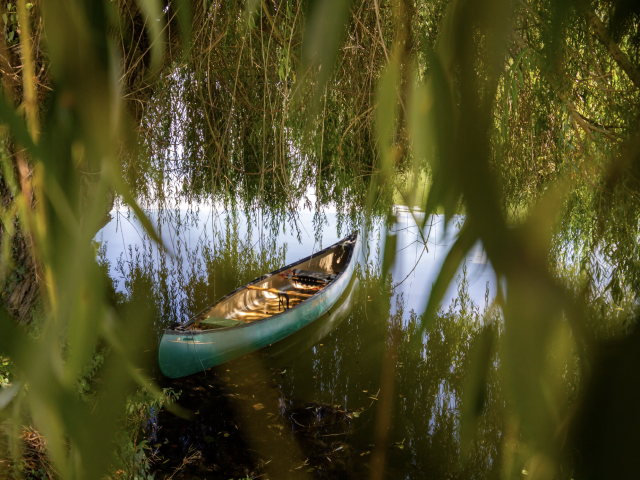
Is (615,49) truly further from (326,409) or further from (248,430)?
(326,409)

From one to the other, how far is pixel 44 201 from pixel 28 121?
0.10 ft

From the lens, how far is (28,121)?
165 mm

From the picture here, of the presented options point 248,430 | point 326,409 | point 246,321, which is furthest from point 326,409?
point 246,321

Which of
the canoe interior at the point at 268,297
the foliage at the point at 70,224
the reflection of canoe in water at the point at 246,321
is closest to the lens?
the foliage at the point at 70,224

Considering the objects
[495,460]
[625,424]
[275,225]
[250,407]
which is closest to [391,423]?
[495,460]

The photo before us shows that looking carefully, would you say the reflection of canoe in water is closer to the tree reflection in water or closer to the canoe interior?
the canoe interior

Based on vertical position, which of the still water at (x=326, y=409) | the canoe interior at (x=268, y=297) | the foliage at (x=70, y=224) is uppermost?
the foliage at (x=70, y=224)

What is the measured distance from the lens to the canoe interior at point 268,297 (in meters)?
3.58

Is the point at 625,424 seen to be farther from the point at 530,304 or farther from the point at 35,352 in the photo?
the point at 35,352

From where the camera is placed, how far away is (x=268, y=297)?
4.95m

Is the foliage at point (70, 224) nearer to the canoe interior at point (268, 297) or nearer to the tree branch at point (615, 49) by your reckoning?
the tree branch at point (615, 49)

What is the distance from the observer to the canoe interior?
3.58 m

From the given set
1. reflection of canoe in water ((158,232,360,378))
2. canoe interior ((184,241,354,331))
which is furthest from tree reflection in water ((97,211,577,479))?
canoe interior ((184,241,354,331))

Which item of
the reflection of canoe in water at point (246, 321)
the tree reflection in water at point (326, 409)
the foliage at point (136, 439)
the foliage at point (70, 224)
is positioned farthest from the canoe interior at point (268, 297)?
the foliage at point (70, 224)
